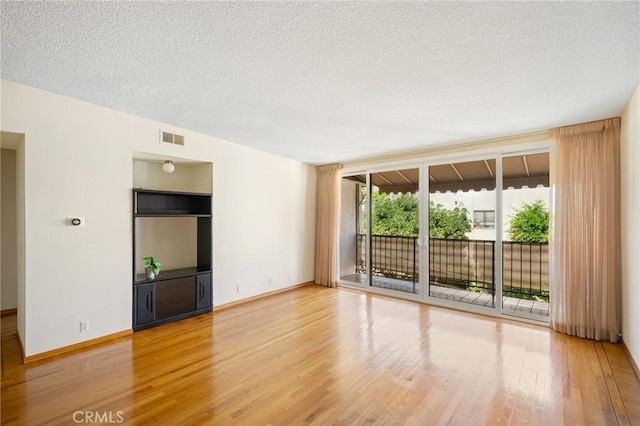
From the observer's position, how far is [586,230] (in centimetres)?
342

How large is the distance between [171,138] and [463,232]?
4663mm

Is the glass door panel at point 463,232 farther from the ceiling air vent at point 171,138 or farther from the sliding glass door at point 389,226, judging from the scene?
the ceiling air vent at point 171,138

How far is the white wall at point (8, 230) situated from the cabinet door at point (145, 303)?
2.10 metres

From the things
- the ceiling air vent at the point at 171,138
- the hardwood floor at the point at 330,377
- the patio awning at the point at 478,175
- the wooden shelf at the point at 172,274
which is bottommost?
the hardwood floor at the point at 330,377

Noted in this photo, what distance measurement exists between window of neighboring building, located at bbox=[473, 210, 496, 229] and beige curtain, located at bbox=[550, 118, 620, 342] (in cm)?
77

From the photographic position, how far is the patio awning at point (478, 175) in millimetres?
4242

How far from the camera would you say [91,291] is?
3.13 metres

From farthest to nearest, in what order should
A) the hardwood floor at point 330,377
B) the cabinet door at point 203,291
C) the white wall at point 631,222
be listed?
the cabinet door at point 203,291, the white wall at point 631,222, the hardwood floor at point 330,377

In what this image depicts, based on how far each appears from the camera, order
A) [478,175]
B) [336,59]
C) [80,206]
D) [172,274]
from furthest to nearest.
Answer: [478,175], [172,274], [80,206], [336,59]

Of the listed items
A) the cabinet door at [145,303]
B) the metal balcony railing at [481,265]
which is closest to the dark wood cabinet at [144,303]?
the cabinet door at [145,303]

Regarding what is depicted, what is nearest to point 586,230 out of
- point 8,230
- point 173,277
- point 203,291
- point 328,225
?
point 328,225

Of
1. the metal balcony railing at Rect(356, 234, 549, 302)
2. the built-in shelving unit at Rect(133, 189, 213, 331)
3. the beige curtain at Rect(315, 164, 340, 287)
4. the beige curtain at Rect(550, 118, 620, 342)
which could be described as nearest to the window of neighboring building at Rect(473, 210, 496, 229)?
the metal balcony railing at Rect(356, 234, 549, 302)

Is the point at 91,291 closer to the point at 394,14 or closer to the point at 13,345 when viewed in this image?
the point at 13,345

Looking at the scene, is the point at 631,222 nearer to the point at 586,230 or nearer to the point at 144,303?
the point at 586,230
